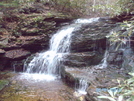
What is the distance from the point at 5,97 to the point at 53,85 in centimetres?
195

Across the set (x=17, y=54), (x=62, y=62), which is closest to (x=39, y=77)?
(x=62, y=62)

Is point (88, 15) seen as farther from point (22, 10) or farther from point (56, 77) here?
point (56, 77)

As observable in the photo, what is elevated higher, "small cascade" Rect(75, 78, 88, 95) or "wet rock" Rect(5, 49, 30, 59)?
"wet rock" Rect(5, 49, 30, 59)

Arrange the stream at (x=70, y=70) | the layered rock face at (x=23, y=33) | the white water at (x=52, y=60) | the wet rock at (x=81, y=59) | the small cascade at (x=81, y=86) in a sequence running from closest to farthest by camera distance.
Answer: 1. the stream at (x=70, y=70)
2. the small cascade at (x=81, y=86)
3. the wet rock at (x=81, y=59)
4. the white water at (x=52, y=60)
5. the layered rock face at (x=23, y=33)

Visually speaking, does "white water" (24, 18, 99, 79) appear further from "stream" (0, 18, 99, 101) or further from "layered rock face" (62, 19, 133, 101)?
"layered rock face" (62, 19, 133, 101)

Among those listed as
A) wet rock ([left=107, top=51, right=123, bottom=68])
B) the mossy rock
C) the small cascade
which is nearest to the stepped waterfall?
the mossy rock

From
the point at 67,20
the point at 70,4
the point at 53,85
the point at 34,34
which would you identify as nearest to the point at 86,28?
Result: the point at 67,20

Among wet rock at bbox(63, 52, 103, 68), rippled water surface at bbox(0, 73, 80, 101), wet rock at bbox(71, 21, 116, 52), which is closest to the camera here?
rippled water surface at bbox(0, 73, 80, 101)

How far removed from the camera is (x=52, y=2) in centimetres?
1229

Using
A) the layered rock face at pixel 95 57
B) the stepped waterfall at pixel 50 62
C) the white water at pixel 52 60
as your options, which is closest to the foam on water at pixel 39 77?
the stepped waterfall at pixel 50 62

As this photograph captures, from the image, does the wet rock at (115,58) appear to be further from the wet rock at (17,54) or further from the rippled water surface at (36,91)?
the wet rock at (17,54)

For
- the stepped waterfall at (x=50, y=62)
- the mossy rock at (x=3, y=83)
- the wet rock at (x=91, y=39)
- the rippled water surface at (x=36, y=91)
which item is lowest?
the rippled water surface at (x=36, y=91)

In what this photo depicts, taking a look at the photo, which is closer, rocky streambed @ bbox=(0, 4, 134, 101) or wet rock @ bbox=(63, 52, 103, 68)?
rocky streambed @ bbox=(0, 4, 134, 101)

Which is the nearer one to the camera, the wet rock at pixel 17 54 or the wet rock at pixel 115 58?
the wet rock at pixel 115 58
